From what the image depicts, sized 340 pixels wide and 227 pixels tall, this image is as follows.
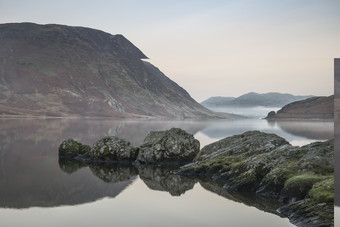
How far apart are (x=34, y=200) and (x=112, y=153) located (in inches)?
554

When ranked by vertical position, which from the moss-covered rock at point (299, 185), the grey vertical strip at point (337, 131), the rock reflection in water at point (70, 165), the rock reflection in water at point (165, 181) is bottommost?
the rock reflection in water at point (70, 165)

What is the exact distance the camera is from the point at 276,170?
19.7m

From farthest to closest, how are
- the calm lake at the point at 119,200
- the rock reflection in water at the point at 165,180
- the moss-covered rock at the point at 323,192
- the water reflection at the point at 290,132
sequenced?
1. the water reflection at the point at 290,132
2. the rock reflection in water at the point at 165,180
3. the calm lake at the point at 119,200
4. the moss-covered rock at the point at 323,192

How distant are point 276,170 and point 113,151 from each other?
52.8 feet

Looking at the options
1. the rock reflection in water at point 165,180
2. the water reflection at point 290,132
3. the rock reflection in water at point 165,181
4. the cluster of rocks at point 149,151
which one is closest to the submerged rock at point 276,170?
the rock reflection in water at point 165,180

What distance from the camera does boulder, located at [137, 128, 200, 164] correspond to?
3147 cm

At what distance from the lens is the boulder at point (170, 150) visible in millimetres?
31469

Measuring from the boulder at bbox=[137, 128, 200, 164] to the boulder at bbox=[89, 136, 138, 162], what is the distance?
0.87 meters

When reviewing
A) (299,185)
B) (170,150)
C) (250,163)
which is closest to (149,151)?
(170,150)

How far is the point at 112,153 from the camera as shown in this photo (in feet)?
105

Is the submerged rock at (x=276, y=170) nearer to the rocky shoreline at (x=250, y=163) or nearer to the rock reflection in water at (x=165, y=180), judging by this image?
the rocky shoreline at (x=250, y=163)

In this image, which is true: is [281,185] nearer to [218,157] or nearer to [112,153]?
[218,157]

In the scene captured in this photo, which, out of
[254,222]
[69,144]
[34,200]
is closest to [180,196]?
[254,222]

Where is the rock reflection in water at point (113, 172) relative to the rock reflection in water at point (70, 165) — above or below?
above
